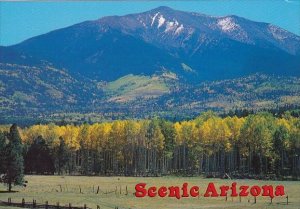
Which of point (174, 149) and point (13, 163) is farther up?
point (174, 149)

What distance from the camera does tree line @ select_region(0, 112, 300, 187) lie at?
301 ft

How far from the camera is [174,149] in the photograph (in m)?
102

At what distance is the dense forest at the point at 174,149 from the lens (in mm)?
91625

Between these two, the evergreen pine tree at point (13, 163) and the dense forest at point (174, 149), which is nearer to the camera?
the evergreen pine tree at point (13, 163)

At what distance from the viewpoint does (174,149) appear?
10206cm

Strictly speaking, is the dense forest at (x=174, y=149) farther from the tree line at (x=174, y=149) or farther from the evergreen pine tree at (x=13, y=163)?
the evergreen pine tree at (x=13, y=163)

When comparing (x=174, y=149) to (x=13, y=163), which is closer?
(x=13, y=163)

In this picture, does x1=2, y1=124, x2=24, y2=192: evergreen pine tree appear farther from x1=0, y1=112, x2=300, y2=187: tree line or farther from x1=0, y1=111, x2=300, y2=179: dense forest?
x1=0, y1=111, x2=300, y2=179: dense forest

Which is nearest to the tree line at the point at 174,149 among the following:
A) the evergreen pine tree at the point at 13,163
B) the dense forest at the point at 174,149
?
the dense forest at the point at 174,149

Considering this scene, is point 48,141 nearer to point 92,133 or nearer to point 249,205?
point 92,133

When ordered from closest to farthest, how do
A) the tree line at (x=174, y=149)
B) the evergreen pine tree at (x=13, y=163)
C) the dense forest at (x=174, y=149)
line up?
the evergreen pine tree at (x=13, y=163) < the dense forest at (x=174, y=149) < the tree line at (x=174, y=149)

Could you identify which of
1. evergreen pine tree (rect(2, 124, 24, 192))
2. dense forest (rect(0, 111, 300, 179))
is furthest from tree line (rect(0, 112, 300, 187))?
evergreen pine tree (rect(2, 124, 24, 192))

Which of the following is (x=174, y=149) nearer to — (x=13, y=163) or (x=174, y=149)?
(x=174, y=149)

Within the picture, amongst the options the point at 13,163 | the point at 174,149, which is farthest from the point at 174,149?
the point at 13,163
